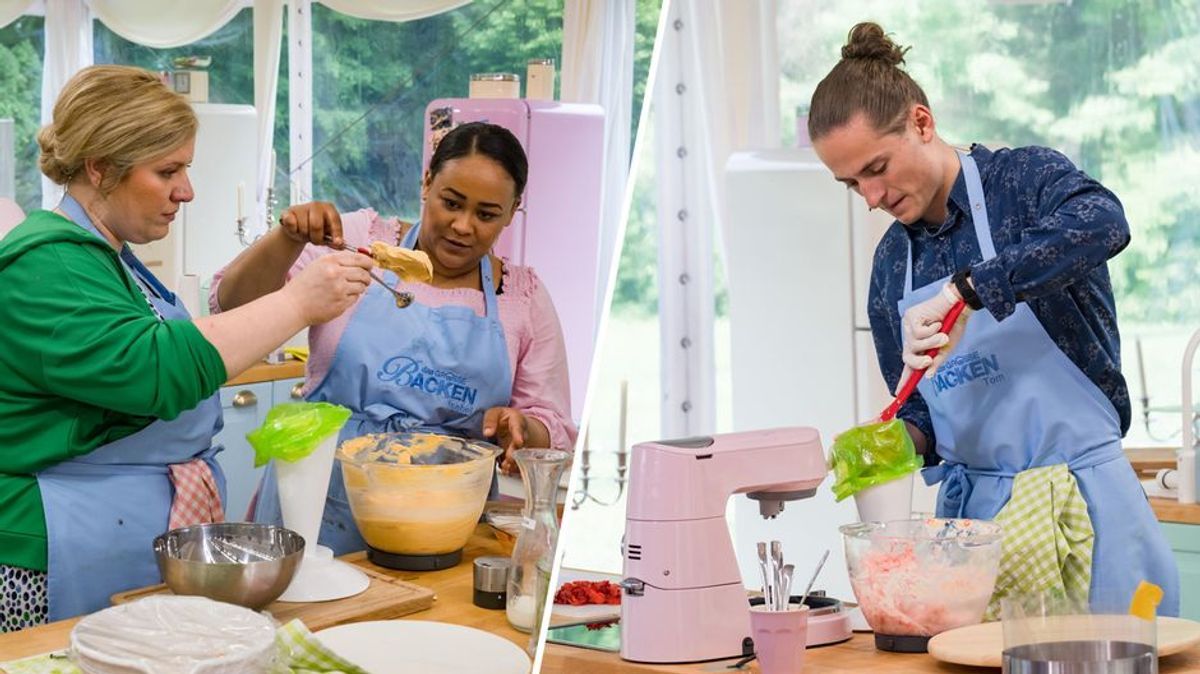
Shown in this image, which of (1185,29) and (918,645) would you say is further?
(1185,29)

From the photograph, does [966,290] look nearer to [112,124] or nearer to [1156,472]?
[112,124]

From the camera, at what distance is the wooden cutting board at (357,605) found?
1354 mm

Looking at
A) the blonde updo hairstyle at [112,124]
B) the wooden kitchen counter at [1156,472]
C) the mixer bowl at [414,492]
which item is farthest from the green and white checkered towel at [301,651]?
the wooden kitchen counter at [1156,472]

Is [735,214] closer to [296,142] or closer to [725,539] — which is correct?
[296,142]

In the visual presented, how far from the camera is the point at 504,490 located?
5.33 feet

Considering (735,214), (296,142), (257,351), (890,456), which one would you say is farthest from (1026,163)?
(735,214)

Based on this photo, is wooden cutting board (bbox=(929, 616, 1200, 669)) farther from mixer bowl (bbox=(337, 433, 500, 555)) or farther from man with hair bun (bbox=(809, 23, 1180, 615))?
mixer bowl (bbox=(337, 433, 500, 555))

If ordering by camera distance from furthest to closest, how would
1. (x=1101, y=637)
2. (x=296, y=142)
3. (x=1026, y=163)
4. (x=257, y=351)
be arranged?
(x=296, y=142)
(x=1026, y=163)
(x=257, y=351)
(x=1101, y=637)

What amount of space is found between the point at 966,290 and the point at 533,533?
575mm

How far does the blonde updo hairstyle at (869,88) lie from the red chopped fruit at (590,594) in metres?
0.60

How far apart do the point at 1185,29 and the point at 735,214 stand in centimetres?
129

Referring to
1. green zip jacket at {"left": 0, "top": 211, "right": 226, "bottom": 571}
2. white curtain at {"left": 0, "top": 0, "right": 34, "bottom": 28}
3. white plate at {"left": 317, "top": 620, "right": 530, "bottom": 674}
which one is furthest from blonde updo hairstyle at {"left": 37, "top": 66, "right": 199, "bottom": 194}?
white curtain at {"left": 0, "top": 0, "right": 34, "bottom": 28}

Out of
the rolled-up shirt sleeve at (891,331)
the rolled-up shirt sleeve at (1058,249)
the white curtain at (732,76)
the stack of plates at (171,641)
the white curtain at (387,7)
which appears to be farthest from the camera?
the white curtain at (732,76)

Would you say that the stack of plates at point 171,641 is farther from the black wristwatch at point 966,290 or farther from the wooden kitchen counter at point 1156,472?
the wooden kitchen counter at point 1156,472
